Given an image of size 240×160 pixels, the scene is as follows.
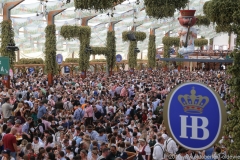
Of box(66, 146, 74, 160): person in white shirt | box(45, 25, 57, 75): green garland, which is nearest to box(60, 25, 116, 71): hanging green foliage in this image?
box(45, 25, 57, 75): green garland

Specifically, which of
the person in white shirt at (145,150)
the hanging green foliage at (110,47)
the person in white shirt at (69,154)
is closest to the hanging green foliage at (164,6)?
the person in white shirt at (145,150)

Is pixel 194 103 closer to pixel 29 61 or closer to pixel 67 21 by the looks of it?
pixel 67 21

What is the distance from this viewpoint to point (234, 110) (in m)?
5.43

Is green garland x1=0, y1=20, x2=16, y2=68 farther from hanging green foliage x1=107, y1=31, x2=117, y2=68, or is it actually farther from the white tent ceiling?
hanging green foliage x1=107, y1=31, x2=117, y2=68

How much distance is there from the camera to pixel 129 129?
10047 millimetres

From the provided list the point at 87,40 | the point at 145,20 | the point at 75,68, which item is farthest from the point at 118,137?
the point at 75,68

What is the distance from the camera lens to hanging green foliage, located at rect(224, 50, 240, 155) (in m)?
5.25

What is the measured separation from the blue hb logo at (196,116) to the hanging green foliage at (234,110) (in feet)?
8.59

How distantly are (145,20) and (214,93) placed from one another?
A: 3369 centimetres

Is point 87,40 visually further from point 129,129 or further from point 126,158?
point 126,158

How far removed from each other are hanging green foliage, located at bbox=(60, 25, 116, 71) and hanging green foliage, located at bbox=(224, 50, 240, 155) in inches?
737

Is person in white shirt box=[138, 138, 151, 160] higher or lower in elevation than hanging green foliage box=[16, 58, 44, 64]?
lower

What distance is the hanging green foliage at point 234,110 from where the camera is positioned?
5.25 metres

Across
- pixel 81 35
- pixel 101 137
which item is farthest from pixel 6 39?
pixel 101 137
